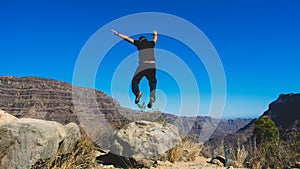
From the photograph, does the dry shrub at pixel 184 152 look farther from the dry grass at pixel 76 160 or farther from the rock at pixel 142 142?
the dry grass at pixel 76 160

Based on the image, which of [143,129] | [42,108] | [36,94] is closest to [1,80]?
[36,94]

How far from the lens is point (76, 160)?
7.98 m

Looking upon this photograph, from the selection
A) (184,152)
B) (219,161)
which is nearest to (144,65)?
(184,152)

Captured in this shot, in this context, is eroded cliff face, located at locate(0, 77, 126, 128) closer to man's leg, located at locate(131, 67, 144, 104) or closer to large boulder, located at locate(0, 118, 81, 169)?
man's leg, located at locate(131, 67, 144, 104)

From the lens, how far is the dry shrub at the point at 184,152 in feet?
36.7

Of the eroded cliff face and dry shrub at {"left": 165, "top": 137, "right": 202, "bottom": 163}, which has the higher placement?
the eroded cliff face

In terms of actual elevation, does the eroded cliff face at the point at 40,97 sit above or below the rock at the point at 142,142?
above

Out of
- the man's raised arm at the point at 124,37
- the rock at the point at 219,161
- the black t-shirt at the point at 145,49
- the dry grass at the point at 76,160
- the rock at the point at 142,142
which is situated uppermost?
the man's raised arm at the point at 124,37

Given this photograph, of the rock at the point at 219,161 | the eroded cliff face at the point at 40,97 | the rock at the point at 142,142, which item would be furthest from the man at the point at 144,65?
the eroded cliff face at the point at 40,97

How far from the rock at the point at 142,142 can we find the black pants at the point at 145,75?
2.08m

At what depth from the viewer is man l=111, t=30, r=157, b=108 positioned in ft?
26.3

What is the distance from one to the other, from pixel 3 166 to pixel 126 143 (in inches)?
179

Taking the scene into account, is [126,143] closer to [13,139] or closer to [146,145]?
[146,145]

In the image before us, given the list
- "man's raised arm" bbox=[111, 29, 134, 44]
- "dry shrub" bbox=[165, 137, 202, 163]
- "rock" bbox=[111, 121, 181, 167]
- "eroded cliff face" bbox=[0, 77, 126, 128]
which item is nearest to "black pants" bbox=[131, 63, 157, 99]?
"man's raised arm" bbox=[111, 29, 134, 44]
